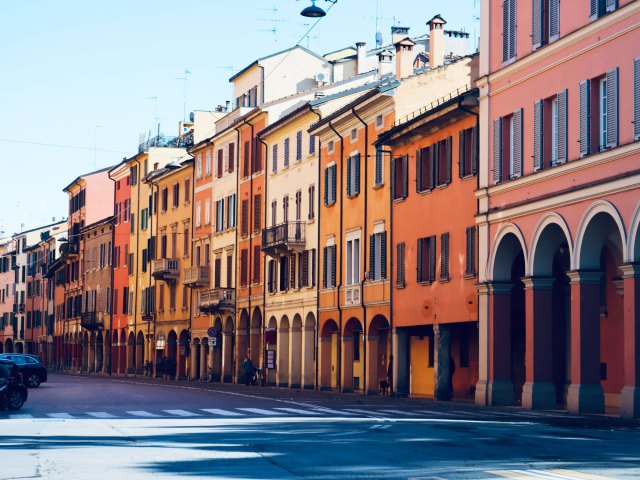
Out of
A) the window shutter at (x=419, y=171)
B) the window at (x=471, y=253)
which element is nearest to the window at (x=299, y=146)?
the window shutter at (x=419, y=171)

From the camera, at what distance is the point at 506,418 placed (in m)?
29.4

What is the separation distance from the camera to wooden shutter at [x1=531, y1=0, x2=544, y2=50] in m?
35.4

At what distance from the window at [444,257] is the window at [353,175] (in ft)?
31.3

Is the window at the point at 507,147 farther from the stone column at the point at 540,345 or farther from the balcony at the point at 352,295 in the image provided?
the balcony at the point at 352,295

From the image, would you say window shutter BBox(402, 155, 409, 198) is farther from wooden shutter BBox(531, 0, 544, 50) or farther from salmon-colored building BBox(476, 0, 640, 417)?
wooden shutter BBox(531, 0, 544, 50)

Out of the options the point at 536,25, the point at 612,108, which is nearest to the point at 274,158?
the point at 536,25

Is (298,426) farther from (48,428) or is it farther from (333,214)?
(333,214)

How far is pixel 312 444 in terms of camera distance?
1980 cm

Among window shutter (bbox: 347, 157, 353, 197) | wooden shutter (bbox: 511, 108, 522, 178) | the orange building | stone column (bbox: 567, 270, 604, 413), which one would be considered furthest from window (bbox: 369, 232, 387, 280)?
stone column (bbox: 567, 270, 604, 413)

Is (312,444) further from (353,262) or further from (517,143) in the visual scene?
(353,262)

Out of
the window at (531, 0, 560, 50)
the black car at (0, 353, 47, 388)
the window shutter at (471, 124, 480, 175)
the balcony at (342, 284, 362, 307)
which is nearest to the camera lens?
the window at (531, 0, 560, 50)

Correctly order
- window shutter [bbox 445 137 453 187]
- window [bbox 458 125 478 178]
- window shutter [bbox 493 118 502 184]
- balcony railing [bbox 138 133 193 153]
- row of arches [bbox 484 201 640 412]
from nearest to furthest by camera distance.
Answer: row of arches [bbox 484 201 640 412], window shutter [bbox 493 118 502 184], window [bbox 458 125 478 178], window shutter [bbox 445 137 453 187], balcony railing [bbox 138 133 193 153]

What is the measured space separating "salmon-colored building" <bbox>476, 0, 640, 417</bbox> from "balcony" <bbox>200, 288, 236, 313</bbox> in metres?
29.6

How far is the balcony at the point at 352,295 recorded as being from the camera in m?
51.3
